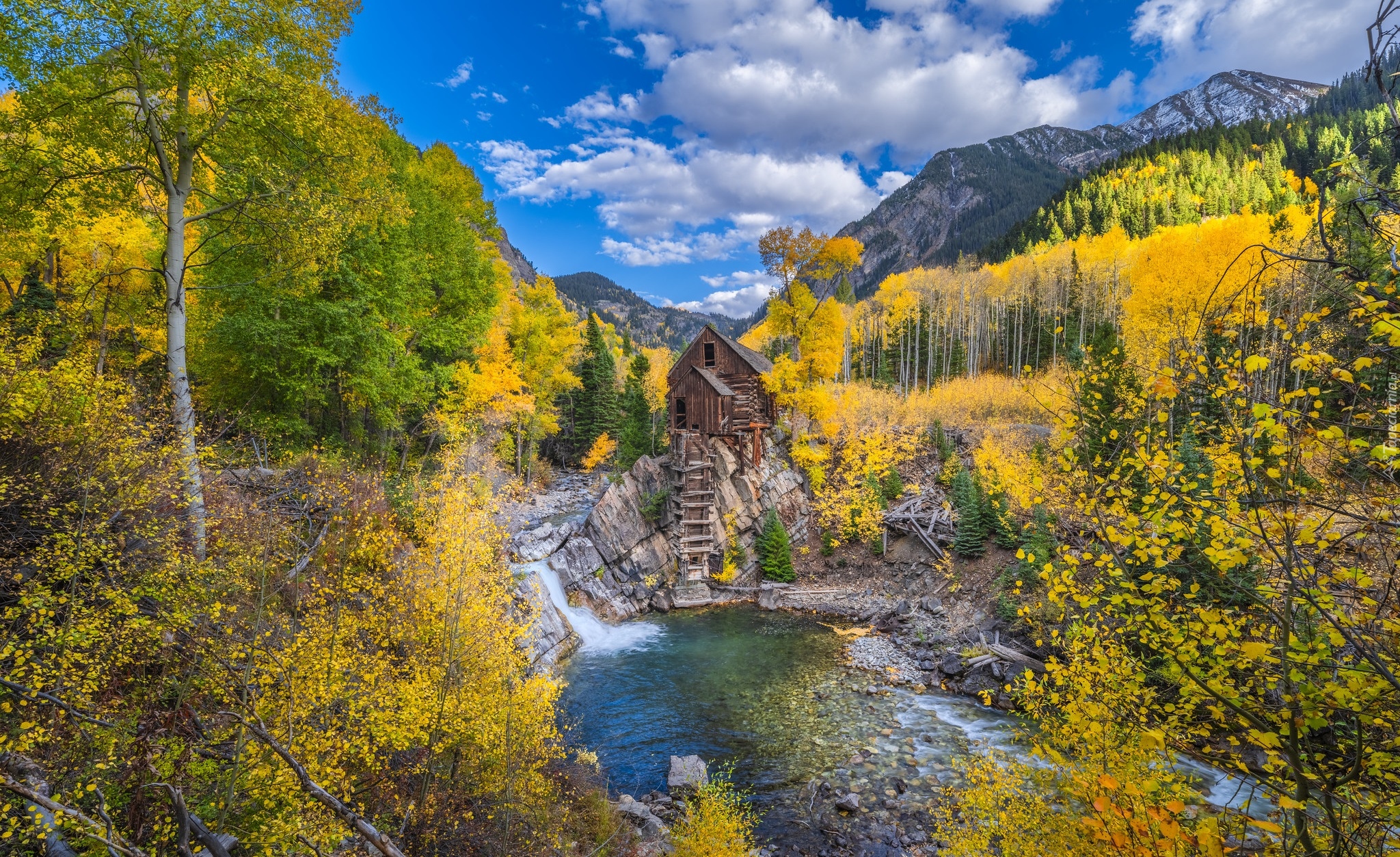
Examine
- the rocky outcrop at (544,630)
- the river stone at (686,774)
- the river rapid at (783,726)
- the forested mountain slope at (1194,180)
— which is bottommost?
the river rapid at (783,726)

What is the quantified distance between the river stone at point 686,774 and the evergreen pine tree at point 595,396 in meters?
26.0

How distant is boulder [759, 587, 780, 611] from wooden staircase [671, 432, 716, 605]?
8.38 ft

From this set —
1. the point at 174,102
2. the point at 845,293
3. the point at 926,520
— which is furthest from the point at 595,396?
the point at 845,293

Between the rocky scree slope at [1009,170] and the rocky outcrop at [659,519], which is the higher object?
the rocky scree slope at [1009,170]

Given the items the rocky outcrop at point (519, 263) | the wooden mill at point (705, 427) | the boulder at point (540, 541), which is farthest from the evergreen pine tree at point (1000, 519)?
the rocky outcrop at point (519, 263)

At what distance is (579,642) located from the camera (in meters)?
19.6

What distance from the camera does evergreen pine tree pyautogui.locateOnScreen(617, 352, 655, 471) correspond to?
32.0 metres

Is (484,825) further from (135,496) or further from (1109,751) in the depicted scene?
(1109,751)

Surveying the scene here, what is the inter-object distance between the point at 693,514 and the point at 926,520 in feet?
36.8

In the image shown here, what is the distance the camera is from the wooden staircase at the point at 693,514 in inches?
1008

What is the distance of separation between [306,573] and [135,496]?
346cm

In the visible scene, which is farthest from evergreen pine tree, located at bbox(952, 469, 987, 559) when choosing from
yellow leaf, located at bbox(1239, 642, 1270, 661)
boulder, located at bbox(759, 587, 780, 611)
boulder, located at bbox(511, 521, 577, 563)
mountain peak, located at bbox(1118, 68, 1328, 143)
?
mountain peak, located at bbox(1118, 68, 1328, 143)

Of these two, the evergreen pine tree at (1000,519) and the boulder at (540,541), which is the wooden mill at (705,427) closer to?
the boulder at (540,541)

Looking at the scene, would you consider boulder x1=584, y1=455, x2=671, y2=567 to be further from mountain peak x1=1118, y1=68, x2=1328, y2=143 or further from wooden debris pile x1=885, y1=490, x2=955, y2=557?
mountain peak x1=1118, y1=68, x2=1328, y2=143
